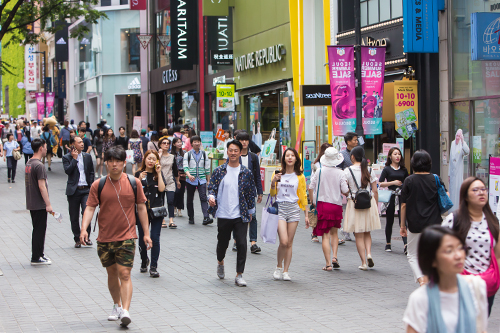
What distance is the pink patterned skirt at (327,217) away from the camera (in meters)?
9.13

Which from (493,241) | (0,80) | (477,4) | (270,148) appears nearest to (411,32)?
(477,4)

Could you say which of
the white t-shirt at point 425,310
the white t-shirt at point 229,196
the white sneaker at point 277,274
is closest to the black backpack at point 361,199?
the white sneaker at point 277,274

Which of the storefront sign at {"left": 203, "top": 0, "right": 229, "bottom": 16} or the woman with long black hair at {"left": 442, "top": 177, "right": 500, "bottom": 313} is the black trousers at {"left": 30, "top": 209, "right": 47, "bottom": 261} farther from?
the storefront sign at {"left": 203, "top": 0, "right": 229, "bottom": 16}

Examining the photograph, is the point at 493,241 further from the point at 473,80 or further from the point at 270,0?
the point at 270,0

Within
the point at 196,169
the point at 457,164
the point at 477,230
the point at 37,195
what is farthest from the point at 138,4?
the point at 477,230

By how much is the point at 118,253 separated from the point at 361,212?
13.3ft

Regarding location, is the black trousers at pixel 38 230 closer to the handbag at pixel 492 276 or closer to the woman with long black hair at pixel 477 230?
the woman with long black hair at pixel 477 230

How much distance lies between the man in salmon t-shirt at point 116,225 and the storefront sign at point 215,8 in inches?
728

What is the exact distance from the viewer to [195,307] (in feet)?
23.8

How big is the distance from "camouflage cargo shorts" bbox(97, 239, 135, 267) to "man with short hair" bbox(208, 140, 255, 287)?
1.92m

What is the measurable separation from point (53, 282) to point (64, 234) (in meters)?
4.39

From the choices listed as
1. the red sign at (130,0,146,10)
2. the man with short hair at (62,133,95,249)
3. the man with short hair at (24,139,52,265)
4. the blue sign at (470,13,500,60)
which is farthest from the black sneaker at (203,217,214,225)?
the red sign at (130,0,146,10)

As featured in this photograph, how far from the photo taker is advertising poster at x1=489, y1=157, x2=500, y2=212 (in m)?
11.6

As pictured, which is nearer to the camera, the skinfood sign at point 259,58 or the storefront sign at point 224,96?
the skinfood sign at point 259,58
